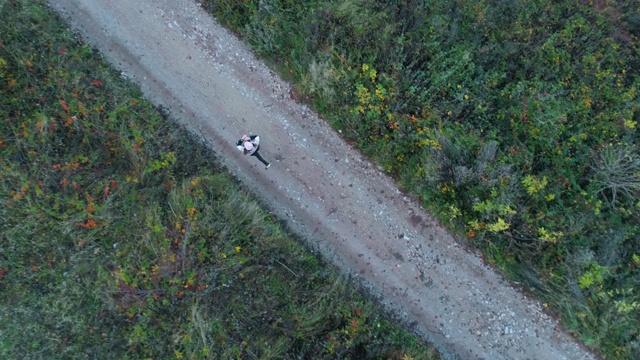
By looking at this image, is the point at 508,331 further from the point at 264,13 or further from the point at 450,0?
the point at 264,13

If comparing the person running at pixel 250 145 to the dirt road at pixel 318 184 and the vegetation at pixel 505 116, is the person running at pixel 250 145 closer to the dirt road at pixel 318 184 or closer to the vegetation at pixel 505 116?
the dirt road at pixel 318 184

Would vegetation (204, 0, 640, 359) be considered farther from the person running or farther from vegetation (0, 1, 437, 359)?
vegetation (0, 1, 437, 359)

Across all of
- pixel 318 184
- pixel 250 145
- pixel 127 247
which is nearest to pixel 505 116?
pixel 318 184

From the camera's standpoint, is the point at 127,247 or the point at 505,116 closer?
the point at 127,247

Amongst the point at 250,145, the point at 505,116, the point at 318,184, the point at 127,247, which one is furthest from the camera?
the point at 318,184

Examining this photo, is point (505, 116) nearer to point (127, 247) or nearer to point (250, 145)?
point (250, 145)

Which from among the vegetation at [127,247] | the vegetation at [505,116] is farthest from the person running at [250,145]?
the vegetation at [505,116]
